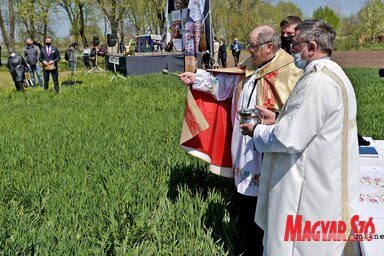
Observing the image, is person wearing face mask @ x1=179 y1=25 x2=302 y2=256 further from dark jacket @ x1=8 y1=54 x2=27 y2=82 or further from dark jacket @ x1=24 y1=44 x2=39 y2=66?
dark jacket @ x1=24 y1=44 x2=39 y2=66

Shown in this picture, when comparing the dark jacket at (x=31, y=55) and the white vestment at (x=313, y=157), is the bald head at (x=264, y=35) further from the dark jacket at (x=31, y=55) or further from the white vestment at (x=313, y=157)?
the dark jacket at (x=31, y=55)

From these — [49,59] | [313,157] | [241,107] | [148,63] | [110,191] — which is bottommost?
[110,191]

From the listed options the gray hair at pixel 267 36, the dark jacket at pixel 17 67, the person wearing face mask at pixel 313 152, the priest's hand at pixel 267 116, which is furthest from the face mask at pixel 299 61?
the dark jacket at pixel 17 67

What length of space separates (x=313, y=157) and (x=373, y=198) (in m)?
0.77

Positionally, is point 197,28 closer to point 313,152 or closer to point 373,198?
point 373,198

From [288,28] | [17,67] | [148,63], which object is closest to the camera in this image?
[288,28]

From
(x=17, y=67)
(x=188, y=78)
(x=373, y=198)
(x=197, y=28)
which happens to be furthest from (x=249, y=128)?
(x=17, y=67)

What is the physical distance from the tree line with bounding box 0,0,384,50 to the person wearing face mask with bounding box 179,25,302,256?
2713 cm

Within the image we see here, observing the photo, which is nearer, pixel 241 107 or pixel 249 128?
pixel 249 128

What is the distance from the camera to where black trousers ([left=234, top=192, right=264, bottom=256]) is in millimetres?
2844

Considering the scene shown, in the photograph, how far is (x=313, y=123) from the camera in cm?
189

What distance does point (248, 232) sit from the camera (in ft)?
9.48

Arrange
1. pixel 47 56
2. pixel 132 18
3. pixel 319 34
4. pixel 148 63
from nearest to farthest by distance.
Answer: pixel 319 34, pixel 47 56, pixel 148 63, pixel 132 18

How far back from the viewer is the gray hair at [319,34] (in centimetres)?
195
